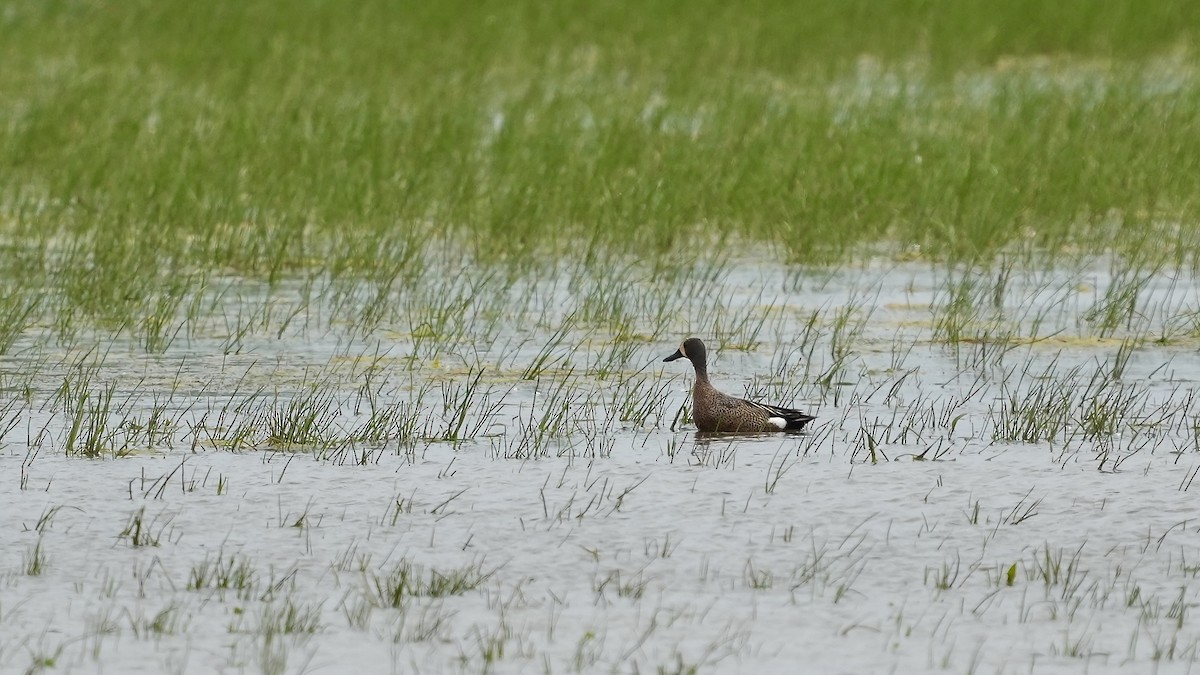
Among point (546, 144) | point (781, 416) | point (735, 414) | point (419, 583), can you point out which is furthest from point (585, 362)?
point (546, 144)

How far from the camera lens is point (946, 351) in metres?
10.2

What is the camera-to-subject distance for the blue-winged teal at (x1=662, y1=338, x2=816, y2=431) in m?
8.05

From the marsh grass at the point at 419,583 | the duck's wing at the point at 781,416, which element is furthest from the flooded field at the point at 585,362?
the duck's wing at the point at 781,416

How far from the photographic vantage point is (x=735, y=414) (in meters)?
8.09

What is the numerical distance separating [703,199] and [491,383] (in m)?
4.77

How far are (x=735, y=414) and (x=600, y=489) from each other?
3.86 ft

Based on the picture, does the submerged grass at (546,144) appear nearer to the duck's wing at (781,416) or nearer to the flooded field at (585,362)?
the flooded field at (585,362)

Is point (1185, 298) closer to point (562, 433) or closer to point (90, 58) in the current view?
point (562, 433)

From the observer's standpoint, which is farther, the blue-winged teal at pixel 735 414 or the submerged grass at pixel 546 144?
the submerged grass at pixel 546 144

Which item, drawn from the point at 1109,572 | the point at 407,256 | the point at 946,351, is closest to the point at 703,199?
the point at 407,256

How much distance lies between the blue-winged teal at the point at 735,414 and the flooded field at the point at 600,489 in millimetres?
116

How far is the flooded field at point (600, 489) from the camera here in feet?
17.6

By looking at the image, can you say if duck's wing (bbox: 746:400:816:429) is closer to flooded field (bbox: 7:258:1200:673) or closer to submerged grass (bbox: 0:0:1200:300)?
flooded field (bbox: 7:258:1200:673)

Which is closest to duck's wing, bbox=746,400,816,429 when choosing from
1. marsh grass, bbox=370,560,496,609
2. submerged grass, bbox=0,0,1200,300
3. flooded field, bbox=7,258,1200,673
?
flooded field, bbox=7,258,1200,673
